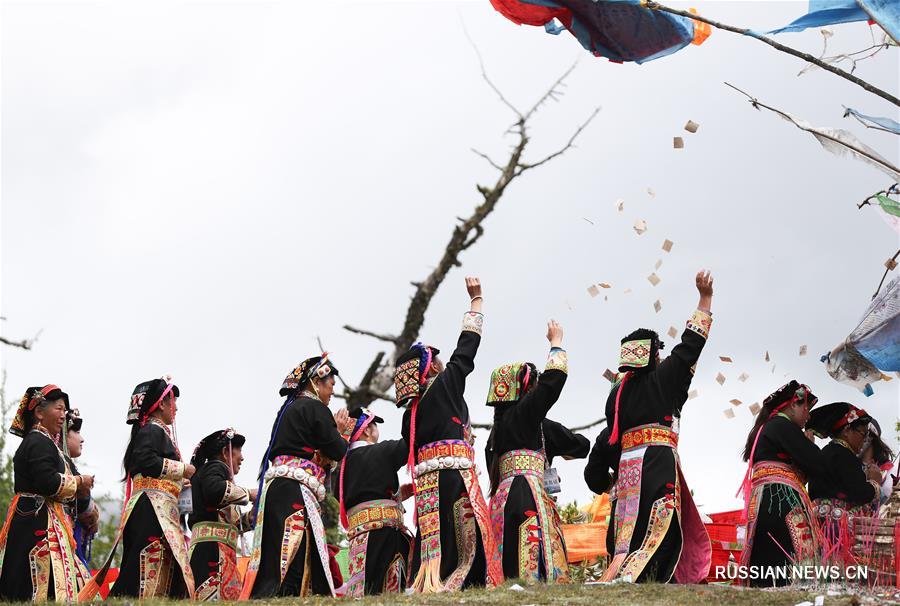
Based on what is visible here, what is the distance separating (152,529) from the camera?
10.6 metres

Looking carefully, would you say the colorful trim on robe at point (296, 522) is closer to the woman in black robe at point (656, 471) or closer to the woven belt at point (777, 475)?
the woman in black robe at point (656, 471)


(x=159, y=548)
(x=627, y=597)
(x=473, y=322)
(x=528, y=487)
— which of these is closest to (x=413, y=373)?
(x=473, y=322)

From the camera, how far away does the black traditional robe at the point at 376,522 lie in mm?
10430

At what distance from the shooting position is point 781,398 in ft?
35.3

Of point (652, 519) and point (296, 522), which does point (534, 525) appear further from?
point (296, 522)

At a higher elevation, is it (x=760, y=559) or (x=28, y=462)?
(x=28, y=462)

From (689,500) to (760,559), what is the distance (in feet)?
2.70

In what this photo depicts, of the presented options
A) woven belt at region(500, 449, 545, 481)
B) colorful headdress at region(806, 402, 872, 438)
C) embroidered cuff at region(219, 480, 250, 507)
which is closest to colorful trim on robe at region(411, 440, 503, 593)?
woven belt at region(500, 449, 545, 481)

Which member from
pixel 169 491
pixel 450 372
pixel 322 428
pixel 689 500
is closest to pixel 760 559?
pixel 689 500

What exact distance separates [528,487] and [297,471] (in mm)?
1757

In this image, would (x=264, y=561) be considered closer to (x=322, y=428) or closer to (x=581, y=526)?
(x=322, y=428)

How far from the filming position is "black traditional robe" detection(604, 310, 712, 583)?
9.67m

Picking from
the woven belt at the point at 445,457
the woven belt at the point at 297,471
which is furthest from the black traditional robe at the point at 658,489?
the woven belt at the point at 297,471

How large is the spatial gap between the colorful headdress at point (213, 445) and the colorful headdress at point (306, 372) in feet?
2.53
